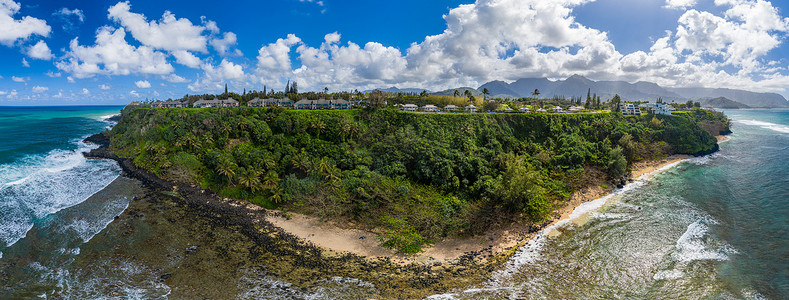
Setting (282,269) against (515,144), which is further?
(515,144)

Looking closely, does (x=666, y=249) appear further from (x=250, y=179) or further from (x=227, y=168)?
(x=227, y=168)

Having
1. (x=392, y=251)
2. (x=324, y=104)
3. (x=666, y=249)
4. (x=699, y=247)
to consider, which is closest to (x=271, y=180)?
(x=392, y=251)

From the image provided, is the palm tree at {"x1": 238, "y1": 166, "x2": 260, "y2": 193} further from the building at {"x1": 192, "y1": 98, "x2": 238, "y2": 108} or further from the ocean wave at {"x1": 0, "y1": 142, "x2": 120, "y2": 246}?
the building at {"x1": 192, "y1": 98, "x2": 238, "y2": 108}

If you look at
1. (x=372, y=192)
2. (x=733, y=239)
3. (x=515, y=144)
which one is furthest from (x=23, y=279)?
(x=733, y=239)

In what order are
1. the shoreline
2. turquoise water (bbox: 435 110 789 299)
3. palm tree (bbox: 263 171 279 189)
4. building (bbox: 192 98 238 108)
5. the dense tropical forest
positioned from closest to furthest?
1. turquoise water (bbox: 435 110 789 299)
2. the shoreline
3. the dense tropical forest
4. palm tree (bbox: 263 171 279 189)
5. building (bbox: 192 98 238 108)

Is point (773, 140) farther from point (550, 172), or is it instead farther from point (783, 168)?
point (550, 172)

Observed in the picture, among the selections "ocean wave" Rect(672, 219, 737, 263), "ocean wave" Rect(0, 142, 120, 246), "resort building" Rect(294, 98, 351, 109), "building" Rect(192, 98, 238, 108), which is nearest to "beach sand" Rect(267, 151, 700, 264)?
"ocean wave" Rect(672, 219, 737, 263)
